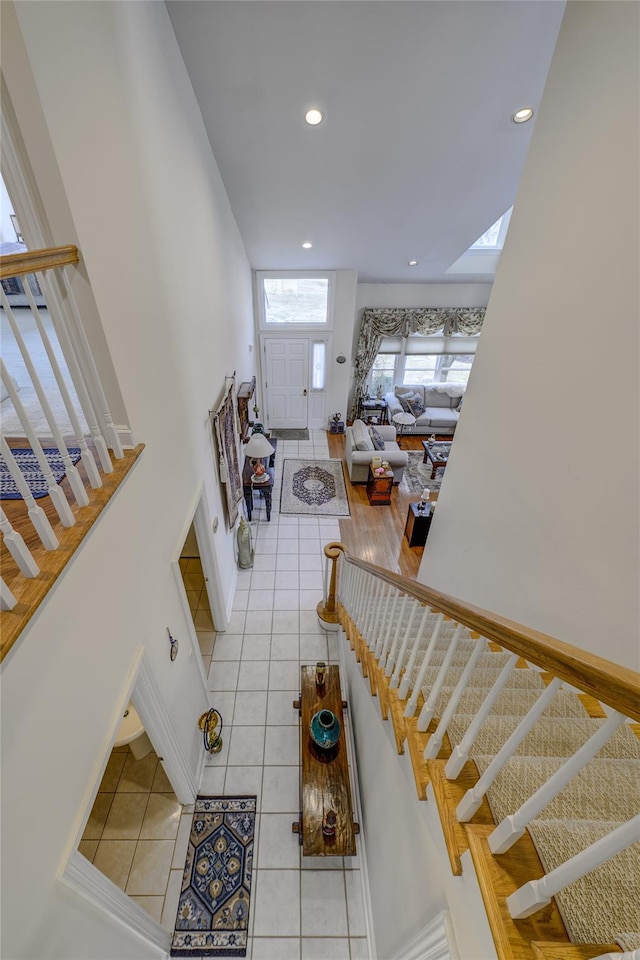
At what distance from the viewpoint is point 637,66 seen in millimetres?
1271

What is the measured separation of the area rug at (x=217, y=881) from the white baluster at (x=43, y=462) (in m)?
2.50

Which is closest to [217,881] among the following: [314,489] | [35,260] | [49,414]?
[49,414]

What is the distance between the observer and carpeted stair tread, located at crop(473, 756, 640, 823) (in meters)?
0.97

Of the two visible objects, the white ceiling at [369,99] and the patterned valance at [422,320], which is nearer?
the white ceiling at [369,99]

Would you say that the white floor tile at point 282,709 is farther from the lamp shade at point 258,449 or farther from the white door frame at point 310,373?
the white door frame at point 310,373

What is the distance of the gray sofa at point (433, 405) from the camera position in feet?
25.9

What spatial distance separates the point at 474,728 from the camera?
35.6 inches

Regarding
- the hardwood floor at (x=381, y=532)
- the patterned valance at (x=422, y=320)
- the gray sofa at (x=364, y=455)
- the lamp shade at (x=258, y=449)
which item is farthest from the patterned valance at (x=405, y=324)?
the lamp shade at (x=258, y=449)

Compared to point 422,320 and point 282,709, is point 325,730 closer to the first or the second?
point 282,709

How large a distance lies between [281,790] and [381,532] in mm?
3287

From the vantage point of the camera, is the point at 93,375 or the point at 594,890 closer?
the point at 594,890

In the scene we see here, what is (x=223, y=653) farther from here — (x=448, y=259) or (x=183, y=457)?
(x=448, y=259)

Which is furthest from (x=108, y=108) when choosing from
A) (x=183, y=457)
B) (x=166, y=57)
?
(x=183, y=457)

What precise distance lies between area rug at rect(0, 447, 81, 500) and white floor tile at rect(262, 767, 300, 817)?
2572mm
